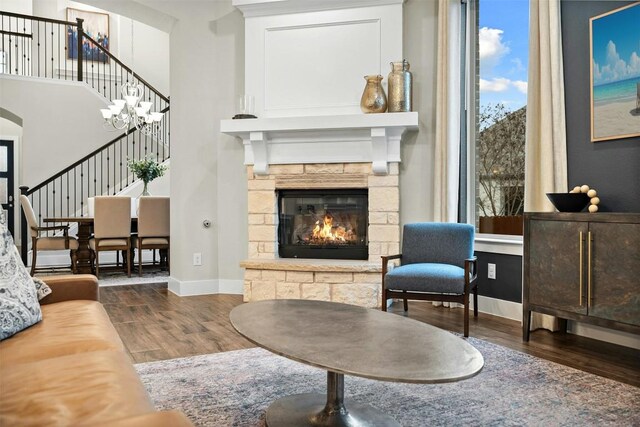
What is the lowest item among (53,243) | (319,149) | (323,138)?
(53,243)

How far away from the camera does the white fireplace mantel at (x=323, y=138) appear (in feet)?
15.3

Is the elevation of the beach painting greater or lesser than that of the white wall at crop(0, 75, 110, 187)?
lesser

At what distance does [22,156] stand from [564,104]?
355 inches

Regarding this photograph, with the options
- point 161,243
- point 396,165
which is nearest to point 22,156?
point 161,243

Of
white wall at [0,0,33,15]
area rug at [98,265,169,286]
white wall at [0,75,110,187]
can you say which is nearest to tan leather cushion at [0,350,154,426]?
area rug at [98,265,169,286]

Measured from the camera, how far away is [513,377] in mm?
2699

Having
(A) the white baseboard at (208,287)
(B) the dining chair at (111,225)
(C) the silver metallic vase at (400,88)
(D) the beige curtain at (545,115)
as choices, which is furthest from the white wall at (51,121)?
(D) the beige curtain at (545,115)

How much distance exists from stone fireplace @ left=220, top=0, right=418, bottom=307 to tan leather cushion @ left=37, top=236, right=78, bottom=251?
310 centimetres

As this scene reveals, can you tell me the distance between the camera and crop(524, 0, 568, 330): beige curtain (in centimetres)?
369

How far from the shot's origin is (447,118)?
465 cm

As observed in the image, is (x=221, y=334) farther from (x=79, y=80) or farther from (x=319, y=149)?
(x=79, y=80)

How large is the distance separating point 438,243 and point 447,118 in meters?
1.21

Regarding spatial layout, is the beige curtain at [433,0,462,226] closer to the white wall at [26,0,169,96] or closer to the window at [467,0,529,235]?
the window at [467,0,529,235]

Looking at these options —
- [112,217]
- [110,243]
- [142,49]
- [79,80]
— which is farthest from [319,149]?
[142,49]
